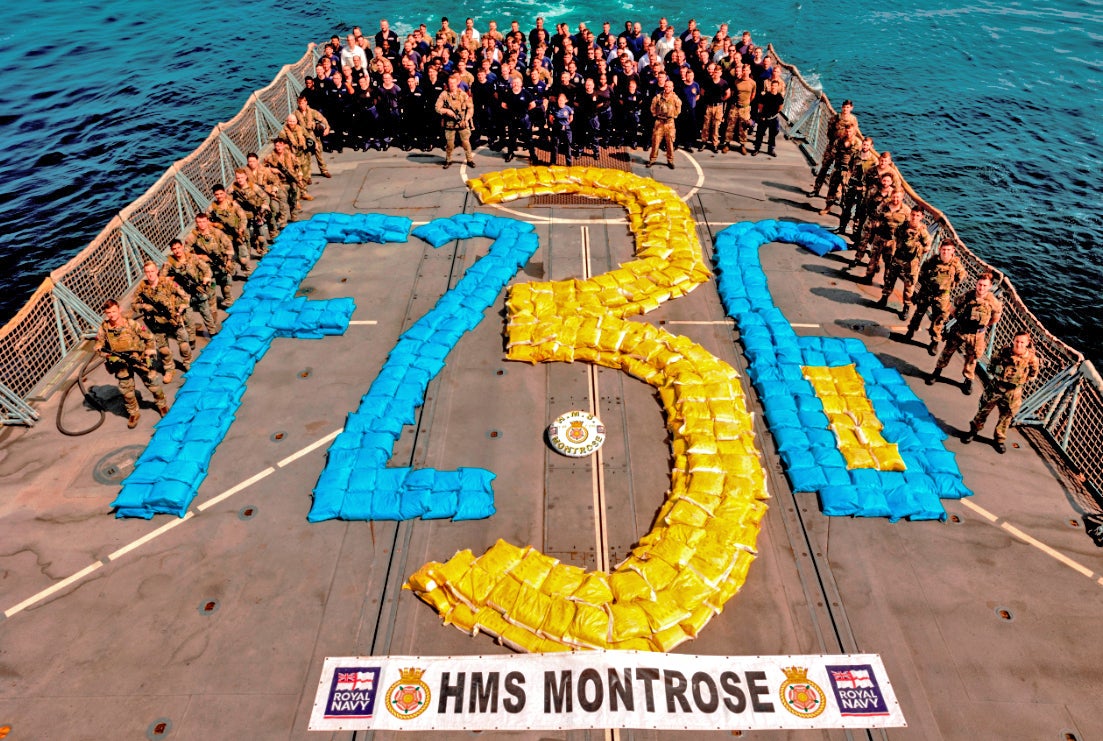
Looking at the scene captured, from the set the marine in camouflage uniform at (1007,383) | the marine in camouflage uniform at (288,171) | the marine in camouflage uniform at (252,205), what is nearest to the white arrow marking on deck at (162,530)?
the marine in camouflage uniform at (252,205)

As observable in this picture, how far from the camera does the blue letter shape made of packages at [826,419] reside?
12.1 m

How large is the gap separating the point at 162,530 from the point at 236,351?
4.74 meters

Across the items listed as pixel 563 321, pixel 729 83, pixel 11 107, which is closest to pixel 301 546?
pixel 563 321

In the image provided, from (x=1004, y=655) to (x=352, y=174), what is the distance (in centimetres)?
2205

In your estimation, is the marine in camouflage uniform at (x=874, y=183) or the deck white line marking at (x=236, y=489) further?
the marine in camouflage uniform at (x=874, y=183)

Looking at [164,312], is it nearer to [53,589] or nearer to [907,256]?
[53,589]

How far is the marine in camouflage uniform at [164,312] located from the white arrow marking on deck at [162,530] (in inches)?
145

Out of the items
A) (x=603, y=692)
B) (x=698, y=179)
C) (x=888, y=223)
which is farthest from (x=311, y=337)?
(x=888, y=223)

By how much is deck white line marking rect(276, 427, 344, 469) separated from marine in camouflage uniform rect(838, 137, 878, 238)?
15187 millimetres

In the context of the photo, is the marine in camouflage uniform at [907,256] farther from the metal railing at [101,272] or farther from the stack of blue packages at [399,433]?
the metal railing at [101,272]

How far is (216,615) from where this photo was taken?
34.7ft

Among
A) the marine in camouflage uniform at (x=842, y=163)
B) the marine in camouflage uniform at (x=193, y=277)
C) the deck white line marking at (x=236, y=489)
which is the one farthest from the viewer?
the marine in camouflage uniform at (x=842, y=163)

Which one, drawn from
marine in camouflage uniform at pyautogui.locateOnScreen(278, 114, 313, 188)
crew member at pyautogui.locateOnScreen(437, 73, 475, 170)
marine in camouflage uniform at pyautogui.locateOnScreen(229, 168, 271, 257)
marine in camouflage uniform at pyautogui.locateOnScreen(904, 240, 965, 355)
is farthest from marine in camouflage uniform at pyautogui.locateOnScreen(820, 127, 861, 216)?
marine in camouflage uniform at pyautogui.locateOnScreen(229, 168, 271, 257)

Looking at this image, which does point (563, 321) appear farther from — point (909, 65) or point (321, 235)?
point (909, 65)
